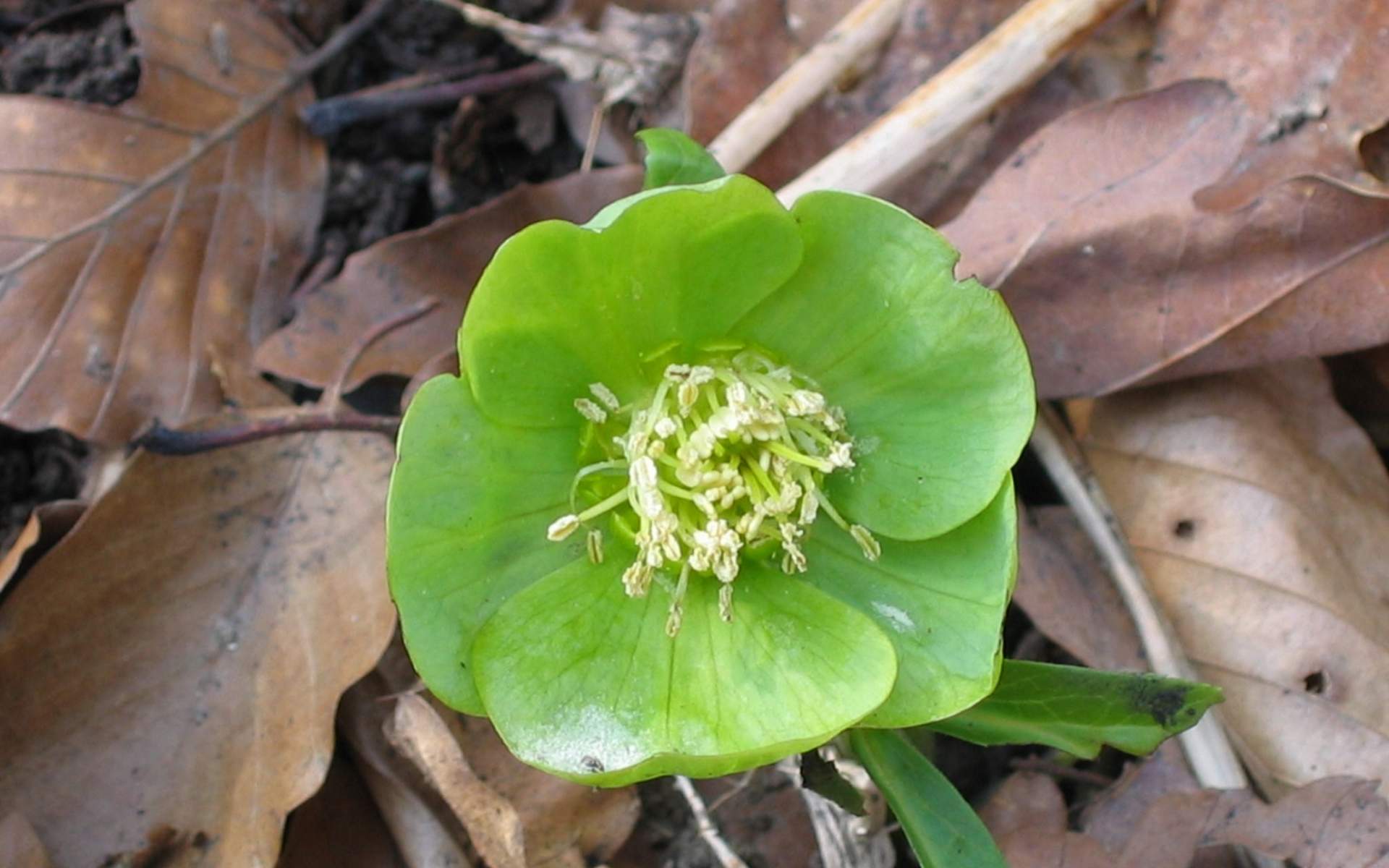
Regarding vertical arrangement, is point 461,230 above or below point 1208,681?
above

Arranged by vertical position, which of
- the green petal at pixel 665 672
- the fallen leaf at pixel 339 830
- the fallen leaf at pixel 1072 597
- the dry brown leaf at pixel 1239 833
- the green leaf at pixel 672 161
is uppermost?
the green leaf at pixel 672 161

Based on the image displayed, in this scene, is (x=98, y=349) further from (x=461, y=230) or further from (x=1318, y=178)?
(x=1318, y=178)

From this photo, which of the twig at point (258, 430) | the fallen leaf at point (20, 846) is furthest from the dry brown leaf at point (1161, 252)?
the fallen leaf at point (20, 846)

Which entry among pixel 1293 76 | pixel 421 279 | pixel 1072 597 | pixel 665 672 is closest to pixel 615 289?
pixel 665 672

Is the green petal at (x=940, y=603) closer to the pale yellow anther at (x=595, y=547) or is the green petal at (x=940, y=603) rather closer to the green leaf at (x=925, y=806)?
the green leaf at (x=925, y=806)

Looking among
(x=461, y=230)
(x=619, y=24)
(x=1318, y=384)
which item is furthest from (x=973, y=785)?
(x=619, y=24)

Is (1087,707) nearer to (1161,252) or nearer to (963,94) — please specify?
(1161,252)

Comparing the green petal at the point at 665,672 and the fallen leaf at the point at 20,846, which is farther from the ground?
the green petal at the point at 665,672
